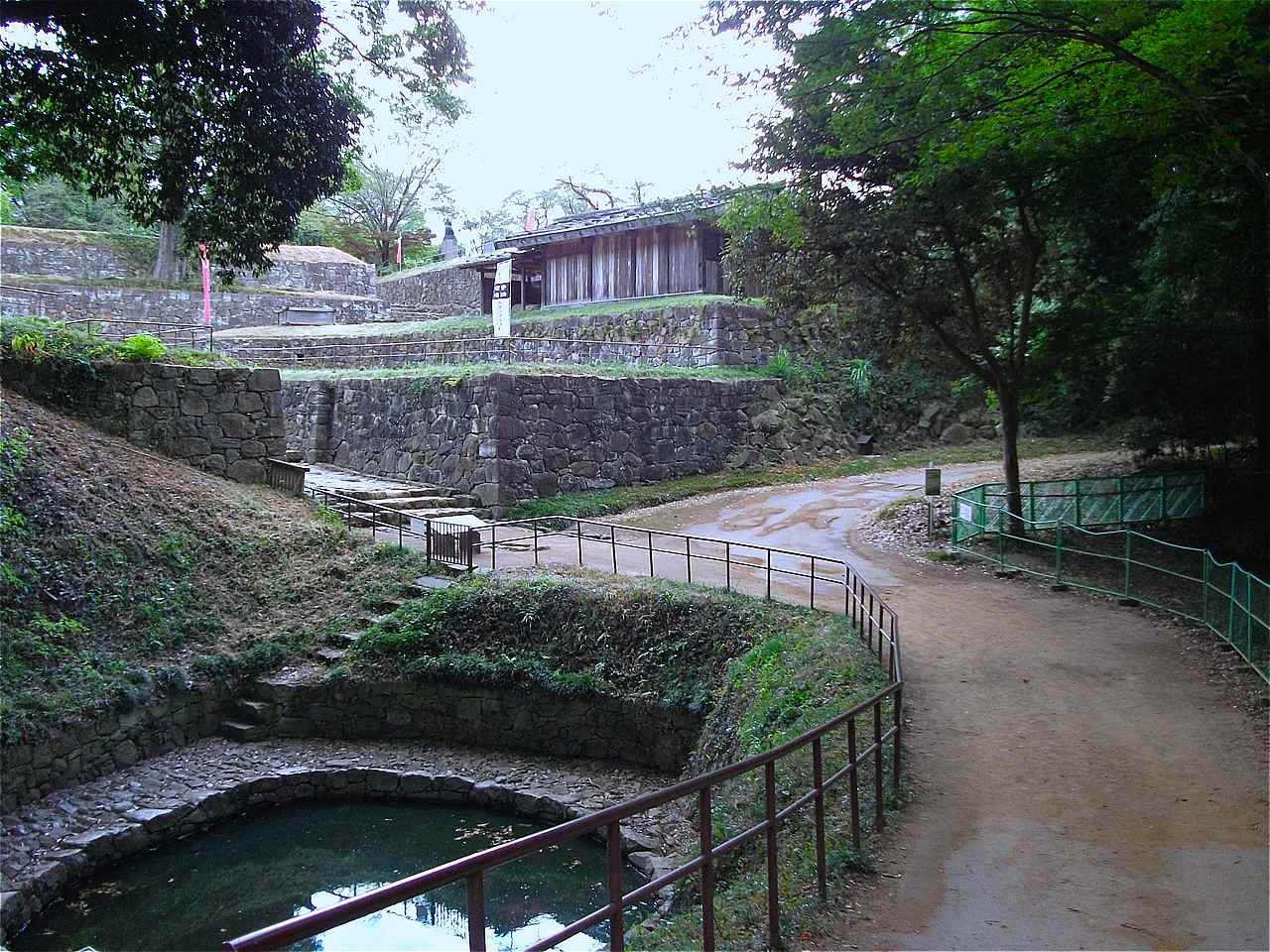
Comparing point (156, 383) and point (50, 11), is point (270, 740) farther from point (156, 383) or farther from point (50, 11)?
point (50, 11)

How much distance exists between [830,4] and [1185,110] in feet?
12.5

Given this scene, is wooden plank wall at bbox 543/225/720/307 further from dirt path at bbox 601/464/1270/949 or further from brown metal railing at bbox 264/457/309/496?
dirt path at bbox 601/464/1270/949


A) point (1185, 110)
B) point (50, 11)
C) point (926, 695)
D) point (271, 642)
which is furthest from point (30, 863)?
point (1185, 110)

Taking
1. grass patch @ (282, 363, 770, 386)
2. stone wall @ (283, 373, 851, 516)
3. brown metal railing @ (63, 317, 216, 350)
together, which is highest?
brown metal railing @ (63, 317, 216, 350)

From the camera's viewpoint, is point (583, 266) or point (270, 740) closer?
point (270, 740)

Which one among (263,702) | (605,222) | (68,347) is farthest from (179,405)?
(605,222)

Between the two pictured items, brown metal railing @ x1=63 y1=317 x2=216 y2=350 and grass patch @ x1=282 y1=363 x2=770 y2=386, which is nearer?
grass patch @ x1=282 y1=363 x2=770 y2=386

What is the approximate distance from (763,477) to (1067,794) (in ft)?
52.9

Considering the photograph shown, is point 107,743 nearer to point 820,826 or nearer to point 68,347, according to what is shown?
point 68,347

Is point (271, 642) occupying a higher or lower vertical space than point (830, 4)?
lower

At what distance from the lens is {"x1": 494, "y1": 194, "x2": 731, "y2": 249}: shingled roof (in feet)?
84.4

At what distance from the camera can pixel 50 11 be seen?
7711mm

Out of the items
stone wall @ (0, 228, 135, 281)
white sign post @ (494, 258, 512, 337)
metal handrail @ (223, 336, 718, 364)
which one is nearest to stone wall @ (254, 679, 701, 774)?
metal handrail @ (223, 336, 718, 364)

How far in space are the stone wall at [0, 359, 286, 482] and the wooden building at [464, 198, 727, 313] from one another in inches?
473
